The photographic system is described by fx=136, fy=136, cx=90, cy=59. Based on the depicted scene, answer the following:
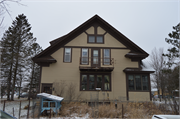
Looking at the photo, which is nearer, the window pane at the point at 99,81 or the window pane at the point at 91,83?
the window pane at the point at 91,83

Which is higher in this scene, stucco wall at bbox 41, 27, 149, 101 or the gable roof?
the gable roof

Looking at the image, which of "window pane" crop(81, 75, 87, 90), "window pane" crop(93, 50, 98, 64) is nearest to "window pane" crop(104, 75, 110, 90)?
"window pane" crop(93, 50, 98, 64)

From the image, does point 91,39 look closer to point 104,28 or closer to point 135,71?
point 104,28

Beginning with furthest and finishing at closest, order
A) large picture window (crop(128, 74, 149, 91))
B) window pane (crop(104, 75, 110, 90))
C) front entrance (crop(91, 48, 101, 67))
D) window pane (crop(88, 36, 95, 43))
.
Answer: window pane (crop(88, 36, 95, 43))
front entrance (crop(91, 48, 101, 67))
window pane (crop(104, 75, 110, 90))
large picture window (crop(128, 74, 149, 91))

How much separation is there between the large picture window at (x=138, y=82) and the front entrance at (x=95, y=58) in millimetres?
4186

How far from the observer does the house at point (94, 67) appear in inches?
612

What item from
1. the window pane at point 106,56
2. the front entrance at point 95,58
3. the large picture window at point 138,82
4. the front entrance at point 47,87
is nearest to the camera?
the front entrance at point 47,87

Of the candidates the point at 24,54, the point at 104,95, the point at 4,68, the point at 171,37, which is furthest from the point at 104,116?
the point at 4,68

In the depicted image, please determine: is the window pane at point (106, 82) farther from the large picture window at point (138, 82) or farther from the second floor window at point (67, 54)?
the second floor window at point (67, 54)

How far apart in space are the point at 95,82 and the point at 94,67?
1977mm

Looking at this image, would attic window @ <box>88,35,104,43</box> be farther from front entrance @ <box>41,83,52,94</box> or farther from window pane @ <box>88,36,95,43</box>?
front entrance @ <box>41,83,52,94</box>

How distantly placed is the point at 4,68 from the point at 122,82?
1937 centimetres

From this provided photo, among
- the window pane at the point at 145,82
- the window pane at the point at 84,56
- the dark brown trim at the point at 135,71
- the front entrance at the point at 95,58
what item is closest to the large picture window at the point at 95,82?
the front entrance at the point at 95,58

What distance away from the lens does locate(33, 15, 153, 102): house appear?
15.5 meters
